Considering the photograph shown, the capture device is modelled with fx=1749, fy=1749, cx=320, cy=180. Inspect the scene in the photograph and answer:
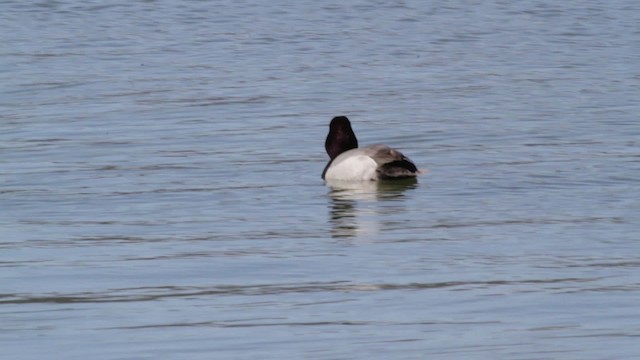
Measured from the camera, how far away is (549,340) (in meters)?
9.41

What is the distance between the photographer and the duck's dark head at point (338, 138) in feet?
58.7

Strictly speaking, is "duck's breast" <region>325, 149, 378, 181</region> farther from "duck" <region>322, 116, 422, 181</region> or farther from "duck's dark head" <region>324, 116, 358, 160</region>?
"duck's dark head" <region>324, 116, 358, 160</region>

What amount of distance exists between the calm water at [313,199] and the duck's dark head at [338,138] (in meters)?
0.28

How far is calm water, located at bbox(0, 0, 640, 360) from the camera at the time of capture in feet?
32.5

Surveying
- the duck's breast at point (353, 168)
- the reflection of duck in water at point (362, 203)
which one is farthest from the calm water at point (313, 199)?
the duck's breast at point (353, 168)

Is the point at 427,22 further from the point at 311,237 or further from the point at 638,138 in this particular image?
the point at 311,237

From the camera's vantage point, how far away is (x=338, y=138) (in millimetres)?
17906

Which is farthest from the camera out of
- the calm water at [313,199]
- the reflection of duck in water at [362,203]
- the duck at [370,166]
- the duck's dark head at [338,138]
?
the duck's dark head at [338,138]

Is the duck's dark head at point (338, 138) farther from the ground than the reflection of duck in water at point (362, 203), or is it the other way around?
the duck's dark head at point (338, 138)

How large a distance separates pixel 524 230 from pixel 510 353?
4.59m

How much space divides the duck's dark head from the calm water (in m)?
0.28

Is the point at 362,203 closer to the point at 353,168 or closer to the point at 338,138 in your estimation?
the point at 353,168

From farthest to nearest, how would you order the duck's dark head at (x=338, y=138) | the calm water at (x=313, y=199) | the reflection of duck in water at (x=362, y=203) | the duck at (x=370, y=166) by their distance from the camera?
the duck's dark head at (x=338, y=138)
the duck at (x=370, y=166)
the reflection of duck in water at (x=362, y=203)
the calm water at (x=313, y=199)

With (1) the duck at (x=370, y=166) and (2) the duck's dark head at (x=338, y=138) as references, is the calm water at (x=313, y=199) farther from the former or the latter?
(2) the duck's dark head at (x=338, y=138)
